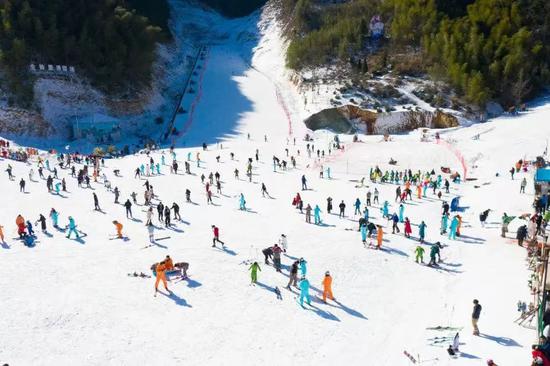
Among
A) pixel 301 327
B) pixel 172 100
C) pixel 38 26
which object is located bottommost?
pixel 301 327

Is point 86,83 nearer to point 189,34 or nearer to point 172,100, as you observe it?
point 172,100

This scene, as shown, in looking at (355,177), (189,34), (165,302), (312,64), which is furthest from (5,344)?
(189,34)

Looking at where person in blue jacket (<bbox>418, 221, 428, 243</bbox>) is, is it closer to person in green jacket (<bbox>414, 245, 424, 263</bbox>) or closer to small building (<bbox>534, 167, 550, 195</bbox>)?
person in green jacket (<bbox>414, 245, 424, 263</bbox>)

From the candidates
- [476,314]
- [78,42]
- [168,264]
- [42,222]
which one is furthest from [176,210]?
[78,42]

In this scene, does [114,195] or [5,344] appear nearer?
[5,344]

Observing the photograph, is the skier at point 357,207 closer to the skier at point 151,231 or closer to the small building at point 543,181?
the small building at point 543,181

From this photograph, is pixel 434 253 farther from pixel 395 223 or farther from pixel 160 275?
pixel 160 275
